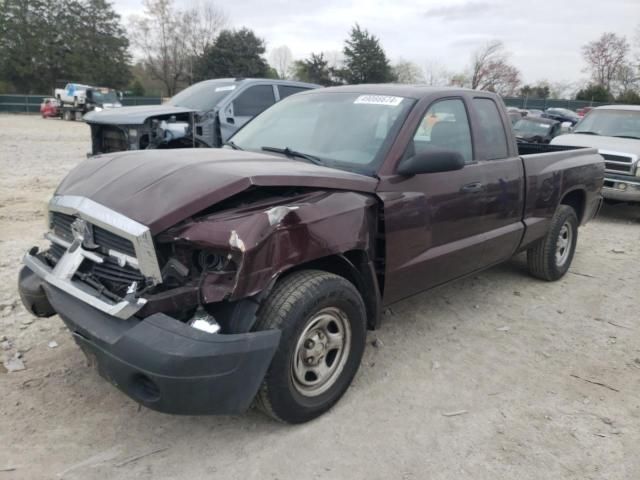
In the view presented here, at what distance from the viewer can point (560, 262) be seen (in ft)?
18.2

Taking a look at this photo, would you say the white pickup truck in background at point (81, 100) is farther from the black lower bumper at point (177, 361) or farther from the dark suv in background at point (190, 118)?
the black lower bumper at point (177, 361)

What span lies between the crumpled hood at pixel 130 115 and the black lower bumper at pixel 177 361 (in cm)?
595

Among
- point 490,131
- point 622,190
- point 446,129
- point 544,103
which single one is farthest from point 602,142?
point 544,103

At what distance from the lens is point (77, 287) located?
8.64ft

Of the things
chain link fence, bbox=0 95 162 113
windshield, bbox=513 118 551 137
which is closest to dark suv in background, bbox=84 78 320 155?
windshield, bbox=513 118 551 137

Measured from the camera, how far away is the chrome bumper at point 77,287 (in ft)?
7.79

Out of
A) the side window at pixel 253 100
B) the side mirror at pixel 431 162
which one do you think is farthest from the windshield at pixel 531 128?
the side mirror at pixel 431 162

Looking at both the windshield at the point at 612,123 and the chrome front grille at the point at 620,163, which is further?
the windshield at the point at 612,123

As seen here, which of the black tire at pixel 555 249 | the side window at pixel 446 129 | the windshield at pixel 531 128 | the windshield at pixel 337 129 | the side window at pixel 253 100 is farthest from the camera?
the windshield at pixel 531 128

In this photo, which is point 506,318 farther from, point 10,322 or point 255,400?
point 10,322

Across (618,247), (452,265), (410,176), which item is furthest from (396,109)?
(618,247)

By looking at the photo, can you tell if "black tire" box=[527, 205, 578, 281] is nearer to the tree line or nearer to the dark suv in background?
the dark suv in background

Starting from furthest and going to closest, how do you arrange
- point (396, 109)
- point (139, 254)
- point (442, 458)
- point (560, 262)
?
point (560, 262) < point (396, 109) < point (442, 458) < point (139, 254)

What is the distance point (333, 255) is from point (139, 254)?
1080 mm
